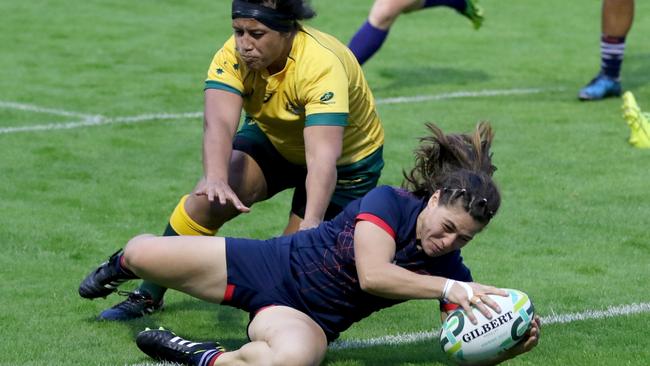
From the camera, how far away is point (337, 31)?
48.2ft

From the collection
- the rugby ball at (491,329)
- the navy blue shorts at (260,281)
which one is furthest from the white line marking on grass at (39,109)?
the rugby ball at (491,329)

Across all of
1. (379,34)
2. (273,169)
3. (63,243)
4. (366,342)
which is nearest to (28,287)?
(63,243)

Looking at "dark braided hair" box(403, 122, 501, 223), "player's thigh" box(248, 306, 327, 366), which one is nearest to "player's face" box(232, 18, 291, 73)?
"dark braided hair" box(403, 122, 501, 223)

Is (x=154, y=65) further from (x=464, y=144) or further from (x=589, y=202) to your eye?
(x=464, y=144)

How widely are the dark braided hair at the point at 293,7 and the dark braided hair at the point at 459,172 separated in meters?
0.83

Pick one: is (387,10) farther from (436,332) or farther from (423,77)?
(436,332)

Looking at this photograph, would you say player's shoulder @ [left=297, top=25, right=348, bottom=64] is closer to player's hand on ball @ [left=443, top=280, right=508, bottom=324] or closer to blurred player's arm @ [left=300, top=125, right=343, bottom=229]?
blurred player's arm @ [left=300, top=125, right=343, bottom=229]

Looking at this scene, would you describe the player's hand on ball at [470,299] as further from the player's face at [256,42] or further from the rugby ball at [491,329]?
the player's face at [256,42]

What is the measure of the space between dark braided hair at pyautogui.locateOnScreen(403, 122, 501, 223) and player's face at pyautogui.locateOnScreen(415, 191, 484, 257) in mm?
27

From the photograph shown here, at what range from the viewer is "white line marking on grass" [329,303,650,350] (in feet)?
18.0

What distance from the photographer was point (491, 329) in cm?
453

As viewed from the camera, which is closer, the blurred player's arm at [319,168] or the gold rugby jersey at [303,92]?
the blurred player's arm at [319,168]

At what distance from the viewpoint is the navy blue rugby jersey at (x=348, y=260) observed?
477cm

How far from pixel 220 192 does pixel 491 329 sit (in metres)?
1.31
